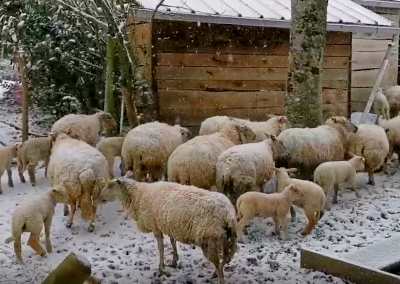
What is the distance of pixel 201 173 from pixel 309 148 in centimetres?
195

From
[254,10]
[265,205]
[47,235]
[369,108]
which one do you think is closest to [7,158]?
[47,235]

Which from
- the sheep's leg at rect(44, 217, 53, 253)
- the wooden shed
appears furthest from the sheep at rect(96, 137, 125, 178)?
the sheep's leg at rect(44, 217, 53, 253)

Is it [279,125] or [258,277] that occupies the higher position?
[279,125]

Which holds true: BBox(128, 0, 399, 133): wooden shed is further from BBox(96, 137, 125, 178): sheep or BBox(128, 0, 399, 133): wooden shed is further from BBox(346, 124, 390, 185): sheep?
BBox(346, 124, 390, 185): sheep

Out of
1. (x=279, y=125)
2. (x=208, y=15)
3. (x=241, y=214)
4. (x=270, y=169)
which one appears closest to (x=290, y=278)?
(x=241, y=214)

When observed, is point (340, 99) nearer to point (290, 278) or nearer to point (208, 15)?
point (208, 15)

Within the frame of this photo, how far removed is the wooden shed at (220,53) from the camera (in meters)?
9.40

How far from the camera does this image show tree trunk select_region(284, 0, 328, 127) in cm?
792

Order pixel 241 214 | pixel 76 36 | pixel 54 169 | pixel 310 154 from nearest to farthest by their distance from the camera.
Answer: pixel 241 214 < pixel 54 169 < pixel 310 154 < pixel 76 36

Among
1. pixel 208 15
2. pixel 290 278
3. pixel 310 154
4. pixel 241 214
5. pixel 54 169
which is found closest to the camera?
pixel 290 278

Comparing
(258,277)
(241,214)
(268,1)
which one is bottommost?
(258,277)

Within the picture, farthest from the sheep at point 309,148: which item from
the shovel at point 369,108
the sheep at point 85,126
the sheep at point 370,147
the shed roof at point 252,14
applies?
the shovel at point 369,108

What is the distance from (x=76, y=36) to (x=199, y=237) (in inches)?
336

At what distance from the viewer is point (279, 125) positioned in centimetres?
838
